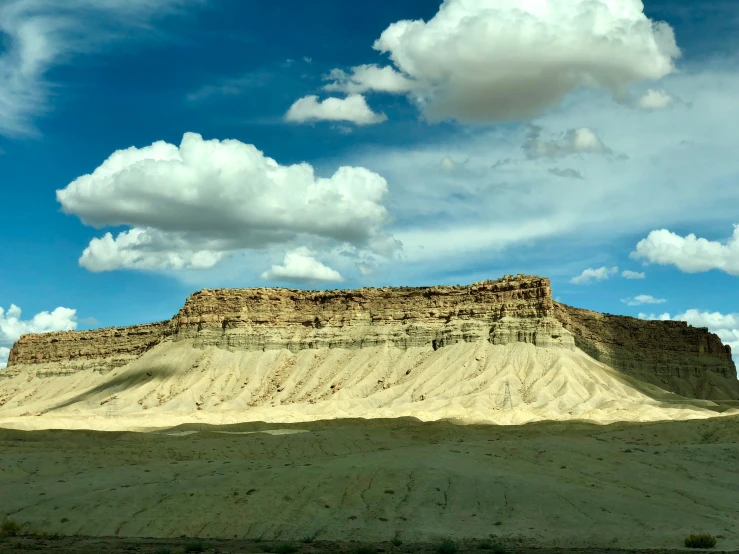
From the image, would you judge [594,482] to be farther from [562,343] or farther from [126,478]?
[562,343]

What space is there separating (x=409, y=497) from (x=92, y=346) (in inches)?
4221

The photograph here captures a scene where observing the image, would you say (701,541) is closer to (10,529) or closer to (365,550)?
(365,550)

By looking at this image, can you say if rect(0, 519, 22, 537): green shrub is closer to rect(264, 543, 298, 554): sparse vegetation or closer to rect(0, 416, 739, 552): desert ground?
rect(0, 416, 739, 552): desert ground

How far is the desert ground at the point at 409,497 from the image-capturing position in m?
20.6

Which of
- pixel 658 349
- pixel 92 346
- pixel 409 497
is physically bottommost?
pixel 409 497

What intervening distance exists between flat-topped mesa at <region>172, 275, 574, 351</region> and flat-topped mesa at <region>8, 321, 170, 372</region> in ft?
30.0

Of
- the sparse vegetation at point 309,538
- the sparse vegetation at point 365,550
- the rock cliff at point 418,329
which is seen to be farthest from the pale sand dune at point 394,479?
the rock cliff at point 418,329

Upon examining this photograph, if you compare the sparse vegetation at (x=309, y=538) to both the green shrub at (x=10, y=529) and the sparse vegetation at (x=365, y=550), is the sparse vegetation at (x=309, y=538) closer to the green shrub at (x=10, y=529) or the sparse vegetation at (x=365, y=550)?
the sparse vegetation at (x=365, y=550)

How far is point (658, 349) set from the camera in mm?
113875

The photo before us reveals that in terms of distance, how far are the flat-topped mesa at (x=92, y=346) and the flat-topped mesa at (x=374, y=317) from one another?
9.13 meters

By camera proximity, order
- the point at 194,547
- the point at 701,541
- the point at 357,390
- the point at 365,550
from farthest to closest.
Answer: the point at 357,390 < the point at 701,541 < the point at 194,547 < the point at 365,550

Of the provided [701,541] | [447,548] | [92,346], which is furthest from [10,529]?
[92,346]

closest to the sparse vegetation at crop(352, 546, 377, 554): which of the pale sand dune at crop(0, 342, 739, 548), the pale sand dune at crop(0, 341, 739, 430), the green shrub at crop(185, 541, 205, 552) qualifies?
the pale sand dune at crop(0, 342, 739, 548)

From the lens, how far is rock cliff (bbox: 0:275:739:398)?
89875 mm
